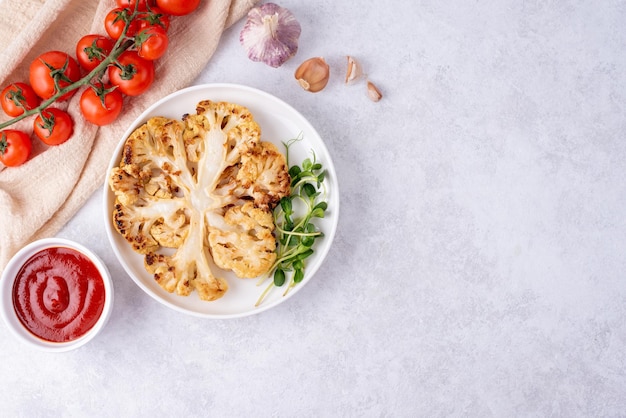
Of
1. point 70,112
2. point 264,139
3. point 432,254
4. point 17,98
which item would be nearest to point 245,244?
point 264,139

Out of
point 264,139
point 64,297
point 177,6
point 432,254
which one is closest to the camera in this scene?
point 64,297

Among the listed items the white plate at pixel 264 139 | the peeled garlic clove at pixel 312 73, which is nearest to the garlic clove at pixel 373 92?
the peeled garlic clove at pixel 312 73

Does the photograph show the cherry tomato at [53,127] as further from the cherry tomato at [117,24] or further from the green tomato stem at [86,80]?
the cherry tomato at [117,24]

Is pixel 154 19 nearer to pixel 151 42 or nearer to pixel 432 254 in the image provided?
pixel 151 42

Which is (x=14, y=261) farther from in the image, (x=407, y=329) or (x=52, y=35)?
(x=407, y=329)

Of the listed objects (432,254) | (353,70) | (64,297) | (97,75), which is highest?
(97,75)

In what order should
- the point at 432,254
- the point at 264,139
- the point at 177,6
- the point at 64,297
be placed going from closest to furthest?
the point at 64,297 → the point at 177,6 → the point at 264,139 → the point at 432,254

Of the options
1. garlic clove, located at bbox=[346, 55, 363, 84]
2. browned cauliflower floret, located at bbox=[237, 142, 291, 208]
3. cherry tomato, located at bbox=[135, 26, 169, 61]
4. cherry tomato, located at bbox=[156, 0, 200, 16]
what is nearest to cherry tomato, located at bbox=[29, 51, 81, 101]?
cherry tomato, located at bbox=[135, 26, 169, 61]

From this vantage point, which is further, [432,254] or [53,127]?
[432,254]
